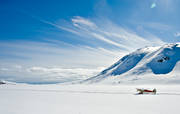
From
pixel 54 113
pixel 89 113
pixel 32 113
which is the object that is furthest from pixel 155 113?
pixel 32 113

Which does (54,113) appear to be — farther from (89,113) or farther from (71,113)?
(89,113)

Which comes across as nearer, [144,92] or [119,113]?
[119,113]

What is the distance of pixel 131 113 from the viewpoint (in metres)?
21.5

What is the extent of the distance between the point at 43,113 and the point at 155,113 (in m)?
Result: 13.7

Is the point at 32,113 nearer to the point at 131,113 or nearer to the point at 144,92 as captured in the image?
the point at 131,113

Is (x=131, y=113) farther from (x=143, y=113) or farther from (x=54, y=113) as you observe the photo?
(x=54, y=113)

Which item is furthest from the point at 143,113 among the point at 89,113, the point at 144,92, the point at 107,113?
the point at 144,92

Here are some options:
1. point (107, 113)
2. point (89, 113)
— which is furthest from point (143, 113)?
point (89, 113)

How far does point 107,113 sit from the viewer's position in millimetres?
21547

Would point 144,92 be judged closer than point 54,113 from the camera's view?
No

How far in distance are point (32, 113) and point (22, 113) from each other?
1.24 metres

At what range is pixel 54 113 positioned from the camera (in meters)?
21.7

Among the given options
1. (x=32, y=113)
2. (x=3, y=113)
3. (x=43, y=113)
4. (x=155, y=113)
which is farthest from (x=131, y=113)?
(x=3, y=113)

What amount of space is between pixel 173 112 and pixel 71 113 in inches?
497
